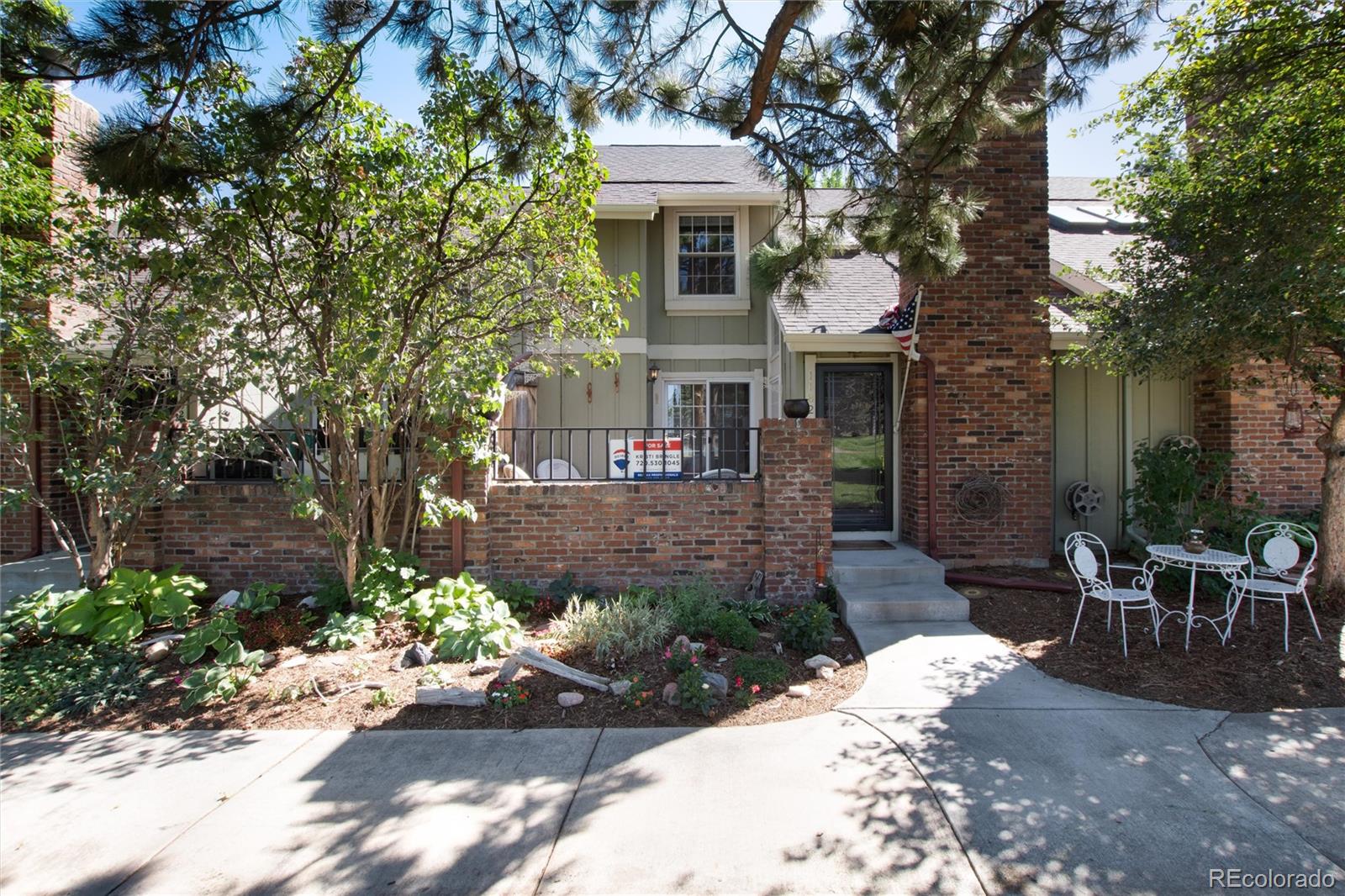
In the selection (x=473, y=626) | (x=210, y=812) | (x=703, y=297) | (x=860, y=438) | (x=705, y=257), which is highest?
(x=705, y=257)

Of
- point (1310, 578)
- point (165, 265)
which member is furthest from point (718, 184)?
point (1310, 578)

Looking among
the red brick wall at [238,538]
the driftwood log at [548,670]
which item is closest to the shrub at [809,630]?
the driftwood log at [548,670]

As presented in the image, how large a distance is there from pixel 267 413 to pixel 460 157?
5544 millimetres

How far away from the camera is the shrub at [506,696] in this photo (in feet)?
14.1

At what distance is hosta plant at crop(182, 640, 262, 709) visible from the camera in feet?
14.4

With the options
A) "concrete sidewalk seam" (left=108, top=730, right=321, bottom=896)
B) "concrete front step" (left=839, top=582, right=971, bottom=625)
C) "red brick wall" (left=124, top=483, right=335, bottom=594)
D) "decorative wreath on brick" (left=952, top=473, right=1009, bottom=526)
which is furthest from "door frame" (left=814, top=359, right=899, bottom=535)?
"concrete sidewalk seam" (left=108, top=730, right=321, bottom=896)

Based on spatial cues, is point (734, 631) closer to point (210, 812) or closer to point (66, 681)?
point (210, 812)

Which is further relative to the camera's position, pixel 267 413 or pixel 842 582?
pixel 267 413

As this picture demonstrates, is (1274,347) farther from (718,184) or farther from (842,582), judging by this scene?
(718,184)

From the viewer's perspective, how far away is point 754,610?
5.93 metres

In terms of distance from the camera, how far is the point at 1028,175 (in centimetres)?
771

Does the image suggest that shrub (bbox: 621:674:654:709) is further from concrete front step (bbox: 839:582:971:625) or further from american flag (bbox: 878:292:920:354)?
american flag (bbox: 878:292:920:354)

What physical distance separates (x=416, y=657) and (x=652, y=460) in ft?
9.48

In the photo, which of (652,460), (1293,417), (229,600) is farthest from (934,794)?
(1293,417)
